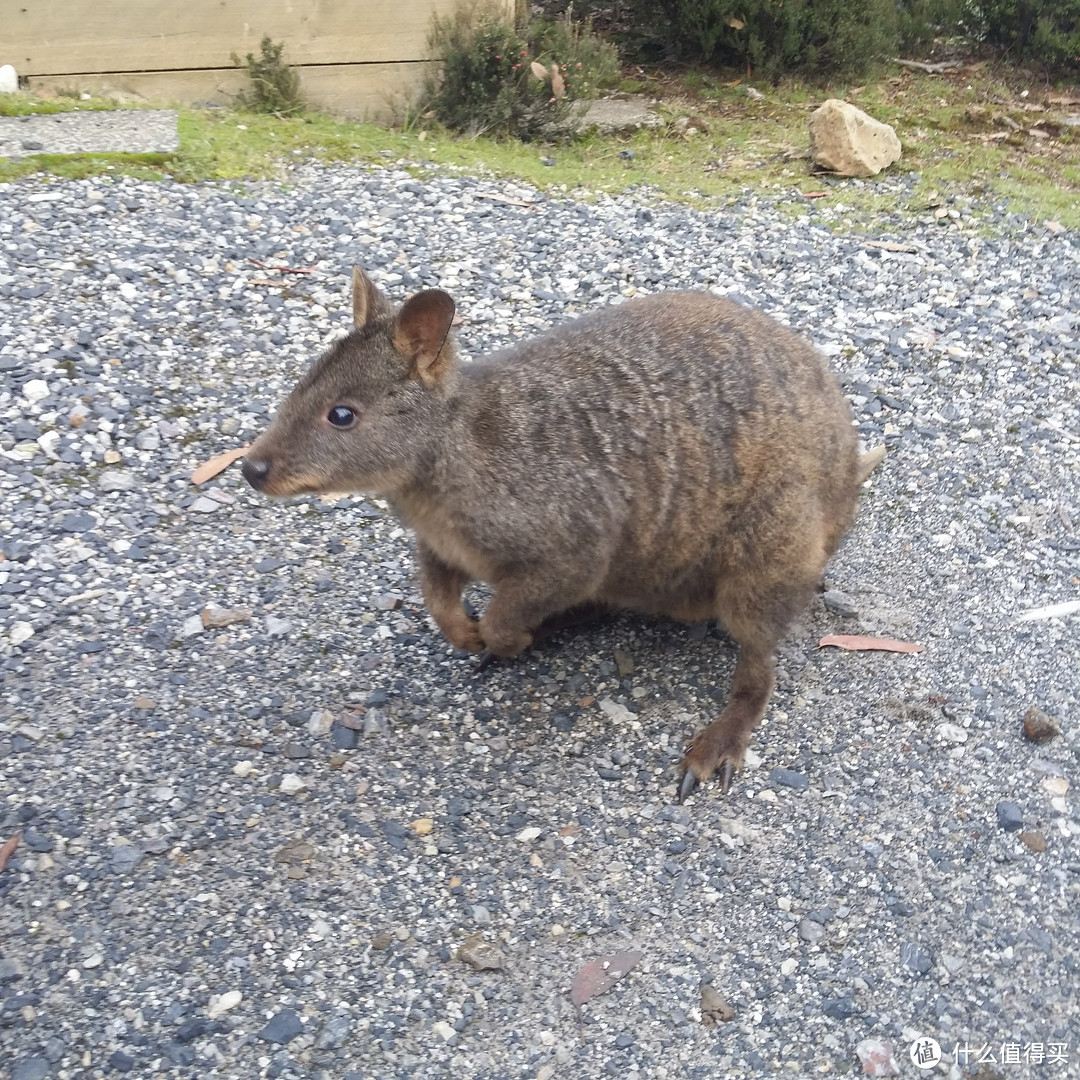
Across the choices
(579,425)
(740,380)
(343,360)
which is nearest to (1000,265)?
(740,380)

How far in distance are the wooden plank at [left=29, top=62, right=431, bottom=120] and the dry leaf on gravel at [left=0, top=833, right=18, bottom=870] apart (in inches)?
249

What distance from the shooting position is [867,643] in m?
4.60

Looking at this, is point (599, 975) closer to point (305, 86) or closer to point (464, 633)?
point (464, 633)

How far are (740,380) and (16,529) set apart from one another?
2.97m

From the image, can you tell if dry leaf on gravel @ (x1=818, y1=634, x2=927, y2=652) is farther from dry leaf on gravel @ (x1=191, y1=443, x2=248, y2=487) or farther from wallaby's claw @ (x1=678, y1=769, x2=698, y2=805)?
dry leaf on gravel @ (x1=191, y1=443, x2=248, y2=487)

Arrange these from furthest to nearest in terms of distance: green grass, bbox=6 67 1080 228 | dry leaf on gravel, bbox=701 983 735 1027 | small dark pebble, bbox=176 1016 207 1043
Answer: green grass, bbox=6 67 1080 228 < dry leaf on gravel, bbox=701 983 735 1027 < small dark pebble, bbox=176 1016 207 1043

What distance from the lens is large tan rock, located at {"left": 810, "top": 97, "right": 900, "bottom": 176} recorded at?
853 centimetres

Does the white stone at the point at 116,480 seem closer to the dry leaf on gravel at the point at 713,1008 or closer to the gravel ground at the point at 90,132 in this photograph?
the gravel ground at the point at 90,132

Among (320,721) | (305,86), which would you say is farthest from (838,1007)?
(305,86)

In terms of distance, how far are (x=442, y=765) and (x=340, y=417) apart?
123 cm

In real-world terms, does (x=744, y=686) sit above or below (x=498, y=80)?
below

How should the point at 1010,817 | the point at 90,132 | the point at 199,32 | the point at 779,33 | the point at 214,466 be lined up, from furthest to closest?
the point at 779,33 < the point at 199,32 < the point at 90,132 < the point at 214,466 < the point at 1010,817

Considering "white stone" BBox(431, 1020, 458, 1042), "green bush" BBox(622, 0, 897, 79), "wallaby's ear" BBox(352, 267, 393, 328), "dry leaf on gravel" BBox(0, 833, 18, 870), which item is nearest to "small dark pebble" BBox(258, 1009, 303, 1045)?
"white stone" BBox(431, 1020, 458, 1042)

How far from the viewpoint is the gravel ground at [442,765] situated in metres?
3.15
